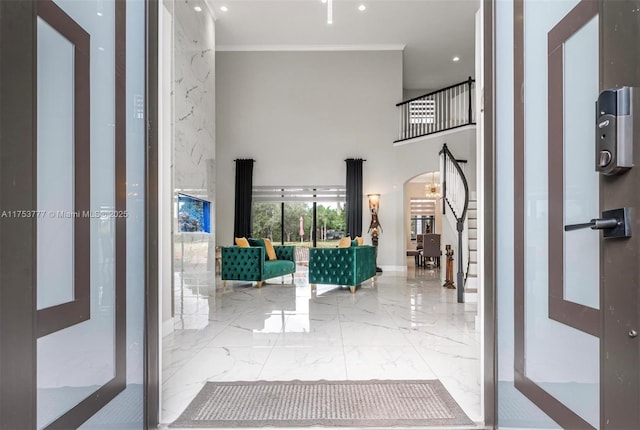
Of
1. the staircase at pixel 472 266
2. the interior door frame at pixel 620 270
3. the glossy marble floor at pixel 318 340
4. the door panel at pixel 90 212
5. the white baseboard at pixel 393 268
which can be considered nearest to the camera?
the interior door frame at pixel 620 270

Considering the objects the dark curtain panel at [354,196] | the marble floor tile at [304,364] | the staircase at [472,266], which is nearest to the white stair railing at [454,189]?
the staircase at [472,266]

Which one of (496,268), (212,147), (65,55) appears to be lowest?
(496,268)

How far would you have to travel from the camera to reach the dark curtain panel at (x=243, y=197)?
9164mm

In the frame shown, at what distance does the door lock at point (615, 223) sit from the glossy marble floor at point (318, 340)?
137 centimetres

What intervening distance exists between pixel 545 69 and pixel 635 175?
2.23 ft

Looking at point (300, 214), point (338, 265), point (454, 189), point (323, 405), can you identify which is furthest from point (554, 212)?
point (300, 214)

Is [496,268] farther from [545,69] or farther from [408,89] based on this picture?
[408,89]

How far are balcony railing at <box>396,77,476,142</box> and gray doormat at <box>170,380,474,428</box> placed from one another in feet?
23.2

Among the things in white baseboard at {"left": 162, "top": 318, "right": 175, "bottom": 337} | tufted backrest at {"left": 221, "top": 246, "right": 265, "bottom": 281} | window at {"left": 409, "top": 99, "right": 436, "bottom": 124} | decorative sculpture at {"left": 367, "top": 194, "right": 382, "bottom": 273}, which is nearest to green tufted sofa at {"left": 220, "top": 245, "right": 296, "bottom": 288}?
tufted backrest at {"left": 221, "top": 246, "right": 265, "bottom": 281}

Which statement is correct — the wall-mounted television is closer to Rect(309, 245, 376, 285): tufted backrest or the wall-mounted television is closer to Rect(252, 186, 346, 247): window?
Rect(309, 245, 376, 285): tufted backrest

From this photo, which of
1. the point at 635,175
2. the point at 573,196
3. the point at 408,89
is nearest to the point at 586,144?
the point at 573,196

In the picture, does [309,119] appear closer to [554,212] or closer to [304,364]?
[304,364]

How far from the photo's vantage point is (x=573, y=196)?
1255 millimetres

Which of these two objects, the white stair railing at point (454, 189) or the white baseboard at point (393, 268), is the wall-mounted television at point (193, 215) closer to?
the white stair railing at point (454, 189)
